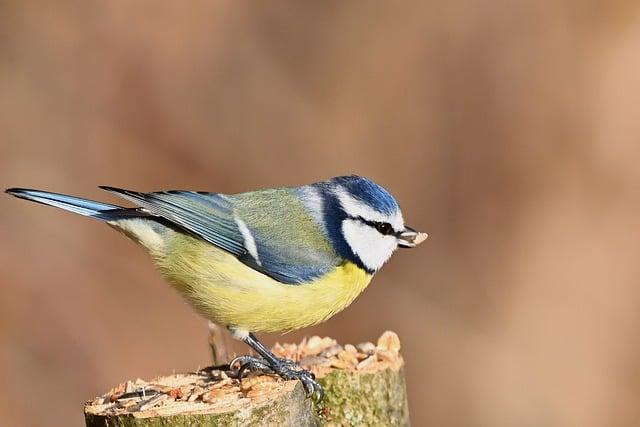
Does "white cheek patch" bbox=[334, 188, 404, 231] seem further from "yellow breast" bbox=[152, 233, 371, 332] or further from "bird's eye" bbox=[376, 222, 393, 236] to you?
"yellow breast" bbox=[152, 233, 371, 332]

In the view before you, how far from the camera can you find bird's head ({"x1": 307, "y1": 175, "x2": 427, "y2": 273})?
2934 mm

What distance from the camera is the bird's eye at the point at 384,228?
2.96 meters

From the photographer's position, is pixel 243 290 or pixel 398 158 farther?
pixel 398 158

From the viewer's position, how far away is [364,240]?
2.98 meters

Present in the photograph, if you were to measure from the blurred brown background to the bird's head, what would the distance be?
216 centimetres

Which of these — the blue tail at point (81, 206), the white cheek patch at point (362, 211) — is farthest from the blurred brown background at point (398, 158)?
the white cheek patch at point (362, 211)

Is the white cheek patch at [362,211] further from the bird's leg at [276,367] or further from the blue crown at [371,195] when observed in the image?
the bird's leg at [276,367]

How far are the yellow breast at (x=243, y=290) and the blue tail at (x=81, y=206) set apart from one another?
0.59 ft

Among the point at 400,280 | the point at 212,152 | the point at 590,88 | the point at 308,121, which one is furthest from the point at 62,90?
the point at 590,88

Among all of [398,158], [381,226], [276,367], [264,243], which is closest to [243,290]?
[264,243]

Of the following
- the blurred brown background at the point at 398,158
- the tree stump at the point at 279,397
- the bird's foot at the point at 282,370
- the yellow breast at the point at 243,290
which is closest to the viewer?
the tree stump at the point at 279,397

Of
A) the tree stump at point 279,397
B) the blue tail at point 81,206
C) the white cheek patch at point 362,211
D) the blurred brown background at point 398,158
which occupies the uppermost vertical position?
the blurred brown background at point 398,158

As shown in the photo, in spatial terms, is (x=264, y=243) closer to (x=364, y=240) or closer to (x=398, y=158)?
(x=364, y=240)

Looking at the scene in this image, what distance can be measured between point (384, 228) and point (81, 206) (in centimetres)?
94
